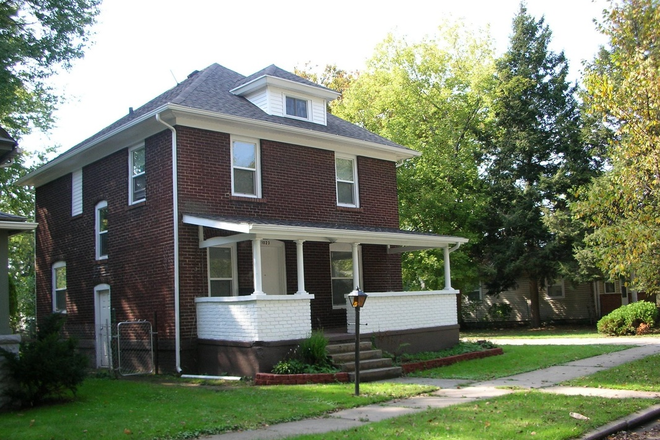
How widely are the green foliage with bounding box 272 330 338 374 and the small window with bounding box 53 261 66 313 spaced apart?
30.3ft

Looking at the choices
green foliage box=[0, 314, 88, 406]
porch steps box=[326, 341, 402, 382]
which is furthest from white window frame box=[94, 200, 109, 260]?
porch steps box=[326, 341, 402, 382]

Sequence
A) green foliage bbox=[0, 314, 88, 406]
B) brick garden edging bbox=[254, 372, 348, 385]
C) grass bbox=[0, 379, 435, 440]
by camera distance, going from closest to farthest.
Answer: grass bbox=[0, 379, 435, 440], green foliage bbox=[0, 314, 88, 406], brick garden edging bbox=[254, 372, 348, 385]

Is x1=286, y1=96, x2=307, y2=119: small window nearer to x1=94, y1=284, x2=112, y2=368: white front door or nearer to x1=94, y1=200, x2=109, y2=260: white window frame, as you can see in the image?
x1=94, y1=200, x2=109, y2=260: white window frame

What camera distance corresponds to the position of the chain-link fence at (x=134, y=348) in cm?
1511

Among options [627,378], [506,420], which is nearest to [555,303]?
[627,378]

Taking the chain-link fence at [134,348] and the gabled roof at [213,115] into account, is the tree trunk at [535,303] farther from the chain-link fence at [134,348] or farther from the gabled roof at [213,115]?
the chain-link fence at [134,348]

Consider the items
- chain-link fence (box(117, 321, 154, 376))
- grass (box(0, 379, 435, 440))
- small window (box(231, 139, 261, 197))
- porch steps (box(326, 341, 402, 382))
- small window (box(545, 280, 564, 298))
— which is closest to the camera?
grass (box(0, 379, 435, 440))

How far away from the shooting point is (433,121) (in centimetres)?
3005

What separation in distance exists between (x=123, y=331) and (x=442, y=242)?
8.77 metres

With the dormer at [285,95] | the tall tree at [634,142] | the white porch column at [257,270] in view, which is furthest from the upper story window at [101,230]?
the tall tree at [634,142]

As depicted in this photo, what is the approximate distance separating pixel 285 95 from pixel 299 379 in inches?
329

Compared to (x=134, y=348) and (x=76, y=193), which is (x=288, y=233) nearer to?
(x=134, y=348)

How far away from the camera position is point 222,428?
820 cm

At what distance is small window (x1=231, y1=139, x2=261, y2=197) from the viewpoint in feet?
51.6
